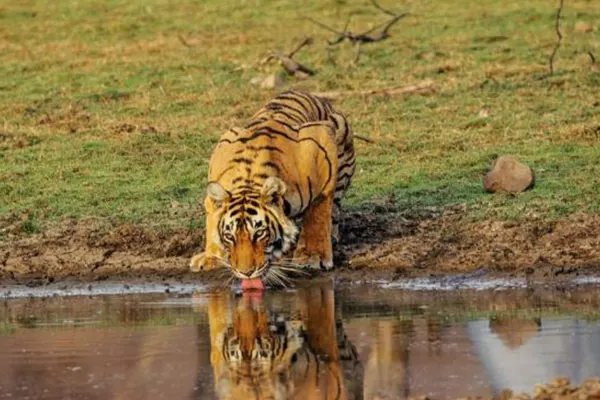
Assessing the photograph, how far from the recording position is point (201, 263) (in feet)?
32.9

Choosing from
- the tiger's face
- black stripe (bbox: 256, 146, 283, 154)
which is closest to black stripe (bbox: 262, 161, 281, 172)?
black stripe (bbox: 256, 146, 283, 154)

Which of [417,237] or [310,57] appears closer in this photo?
[417,237]

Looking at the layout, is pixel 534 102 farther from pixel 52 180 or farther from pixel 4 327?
pixel 4 327

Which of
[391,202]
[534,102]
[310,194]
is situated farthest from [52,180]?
[534,102]

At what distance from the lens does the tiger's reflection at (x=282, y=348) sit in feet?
22.4

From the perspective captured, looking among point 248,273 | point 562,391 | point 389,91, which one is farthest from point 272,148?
point 389,91

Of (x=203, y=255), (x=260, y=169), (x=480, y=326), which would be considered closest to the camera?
(x=480, y=326)

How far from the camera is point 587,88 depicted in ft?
51.3

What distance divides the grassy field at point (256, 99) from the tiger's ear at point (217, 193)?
6.15 ft

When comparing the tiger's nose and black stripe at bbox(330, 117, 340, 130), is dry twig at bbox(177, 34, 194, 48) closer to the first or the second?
black stripe at bbox(330, 117, 340, 130)

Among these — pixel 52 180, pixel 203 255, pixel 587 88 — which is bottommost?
pixel 203 255

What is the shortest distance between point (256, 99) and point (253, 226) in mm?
7293

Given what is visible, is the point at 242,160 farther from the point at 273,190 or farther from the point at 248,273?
the point at 248,273

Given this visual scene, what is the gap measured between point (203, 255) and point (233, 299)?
2.22ft
